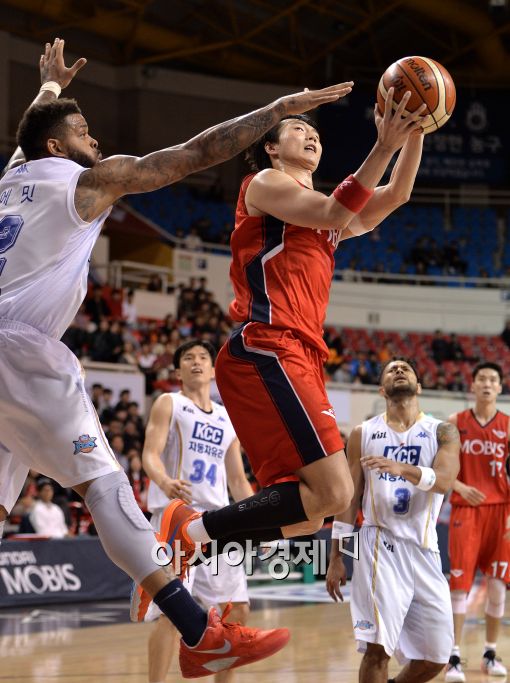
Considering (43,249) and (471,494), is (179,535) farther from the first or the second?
(471,494)

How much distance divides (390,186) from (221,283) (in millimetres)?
21560

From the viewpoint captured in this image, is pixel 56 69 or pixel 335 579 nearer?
pixel 56 69

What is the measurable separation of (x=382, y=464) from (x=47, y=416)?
2.48 meters

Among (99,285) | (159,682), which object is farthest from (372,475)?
(99,285)

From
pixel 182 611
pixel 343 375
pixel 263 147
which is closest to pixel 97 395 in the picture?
pixel 343 375

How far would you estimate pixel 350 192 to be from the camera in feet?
15.1

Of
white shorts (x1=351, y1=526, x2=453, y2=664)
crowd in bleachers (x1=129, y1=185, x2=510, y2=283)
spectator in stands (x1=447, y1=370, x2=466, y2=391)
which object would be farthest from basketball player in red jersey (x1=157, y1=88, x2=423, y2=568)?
crowd in bleachers (x1=129, y1=185, x2=510, y2=283)

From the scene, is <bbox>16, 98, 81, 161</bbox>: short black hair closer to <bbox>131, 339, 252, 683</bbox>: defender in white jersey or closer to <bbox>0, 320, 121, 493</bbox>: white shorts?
<bbox>0, 320, 121, 493</bbox>: white shorts

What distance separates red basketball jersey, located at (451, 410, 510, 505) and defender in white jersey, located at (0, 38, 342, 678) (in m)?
5.14

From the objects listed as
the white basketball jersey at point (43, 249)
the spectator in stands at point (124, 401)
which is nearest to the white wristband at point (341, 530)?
the white basketball jersey at point (43, 249)

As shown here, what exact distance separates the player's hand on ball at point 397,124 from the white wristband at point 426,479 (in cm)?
237

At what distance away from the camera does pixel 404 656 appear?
622 cm

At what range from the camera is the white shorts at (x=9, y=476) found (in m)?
4.61

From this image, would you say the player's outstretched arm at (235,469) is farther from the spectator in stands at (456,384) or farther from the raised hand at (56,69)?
the spectator in stands at (456,384)
